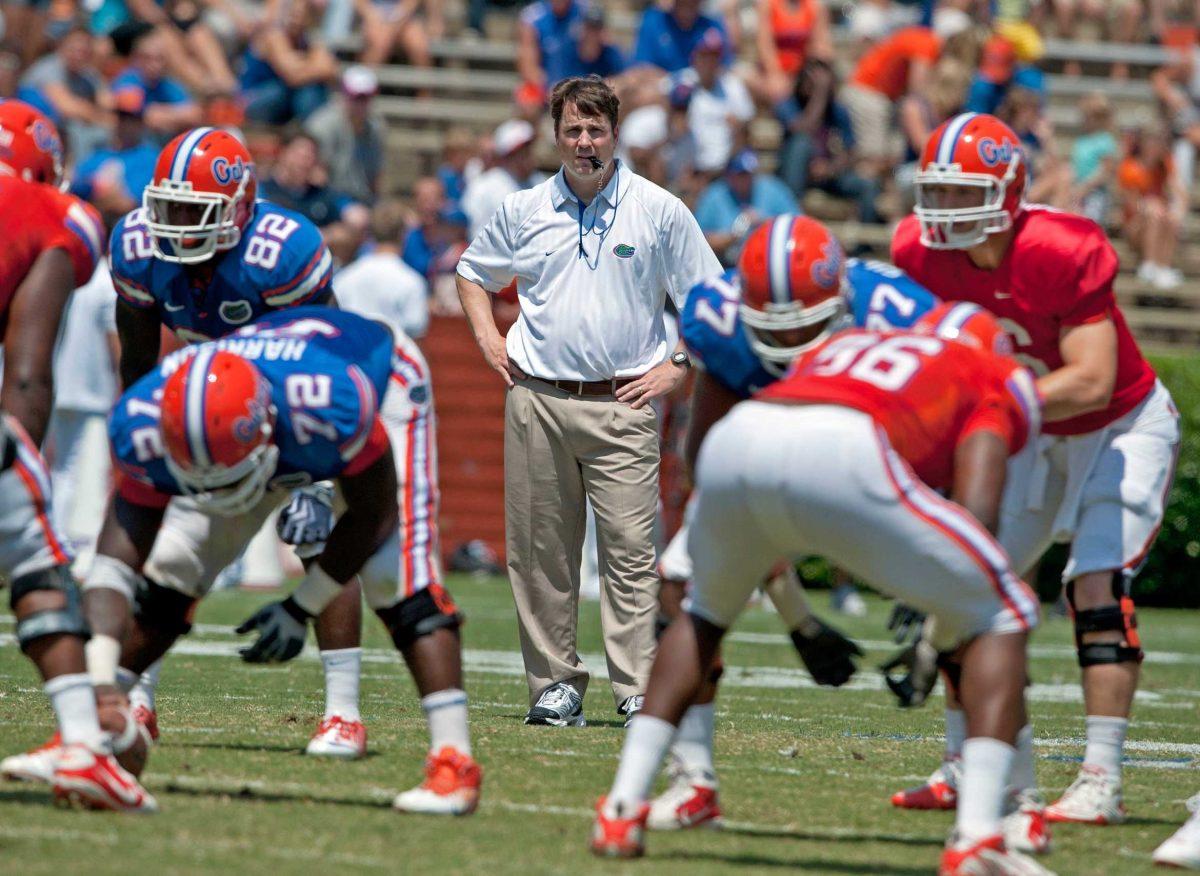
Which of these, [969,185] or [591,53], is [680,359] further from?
[591,53]

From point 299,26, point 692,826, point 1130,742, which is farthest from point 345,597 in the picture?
point 299,26

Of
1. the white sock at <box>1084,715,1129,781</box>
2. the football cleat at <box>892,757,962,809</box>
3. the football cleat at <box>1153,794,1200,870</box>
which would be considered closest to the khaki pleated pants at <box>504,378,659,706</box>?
the football cleat at <box>892,757,962,809</box>

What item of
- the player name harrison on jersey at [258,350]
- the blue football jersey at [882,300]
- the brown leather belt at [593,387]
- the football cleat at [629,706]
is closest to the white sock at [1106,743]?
the blue football jersey at [882,300]

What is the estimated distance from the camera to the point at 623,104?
1430 cm

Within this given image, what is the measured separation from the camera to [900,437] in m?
4.24

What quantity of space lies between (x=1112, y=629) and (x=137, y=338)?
313cm

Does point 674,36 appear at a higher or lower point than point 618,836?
higher

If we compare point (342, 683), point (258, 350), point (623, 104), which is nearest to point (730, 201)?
point (623, 104)

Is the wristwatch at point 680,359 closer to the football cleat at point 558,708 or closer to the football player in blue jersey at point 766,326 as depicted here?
the football cleat at point 558,708

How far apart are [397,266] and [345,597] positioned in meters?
6.96

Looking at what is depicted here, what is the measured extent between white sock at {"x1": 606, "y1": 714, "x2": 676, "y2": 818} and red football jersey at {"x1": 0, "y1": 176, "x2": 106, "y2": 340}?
96.5 inches

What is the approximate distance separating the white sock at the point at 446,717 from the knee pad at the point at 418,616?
0.17 m

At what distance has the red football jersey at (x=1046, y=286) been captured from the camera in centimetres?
541

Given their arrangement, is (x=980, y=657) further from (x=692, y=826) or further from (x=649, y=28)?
(x=649, y=28)
